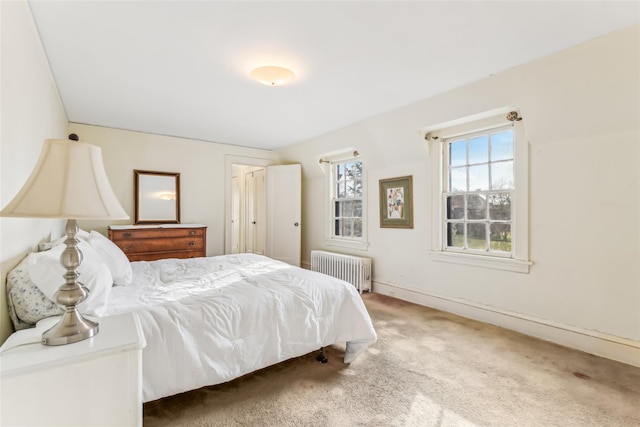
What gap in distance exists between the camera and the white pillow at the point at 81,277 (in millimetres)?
1322

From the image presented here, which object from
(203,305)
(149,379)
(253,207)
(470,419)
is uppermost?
(253,207)

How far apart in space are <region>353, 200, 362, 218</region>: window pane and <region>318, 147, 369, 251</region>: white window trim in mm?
214

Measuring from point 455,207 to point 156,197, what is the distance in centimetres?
413

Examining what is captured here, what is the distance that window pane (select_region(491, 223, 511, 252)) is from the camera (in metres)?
2.93

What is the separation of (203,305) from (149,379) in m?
0.41

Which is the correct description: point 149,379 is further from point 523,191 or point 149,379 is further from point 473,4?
point 523,191

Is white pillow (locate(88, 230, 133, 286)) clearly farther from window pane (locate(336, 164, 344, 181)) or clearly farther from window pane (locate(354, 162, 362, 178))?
window pane (locate(336, 164, 344, 181))

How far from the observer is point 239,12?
178 centimetres

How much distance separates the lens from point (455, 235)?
3396 mm

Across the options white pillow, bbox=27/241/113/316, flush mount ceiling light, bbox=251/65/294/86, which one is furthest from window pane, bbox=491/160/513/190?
white pillow, bbox=27/241/113/316

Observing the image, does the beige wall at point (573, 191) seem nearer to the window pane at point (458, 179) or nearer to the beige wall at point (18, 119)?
the window pane at point (458, 179)

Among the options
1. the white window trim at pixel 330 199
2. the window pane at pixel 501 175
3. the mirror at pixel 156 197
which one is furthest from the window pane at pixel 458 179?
the mirror at pixel 156 197

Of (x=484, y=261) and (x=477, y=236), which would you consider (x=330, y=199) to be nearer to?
(x=477, y=236)

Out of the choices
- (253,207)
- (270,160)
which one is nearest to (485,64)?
(270,160)
